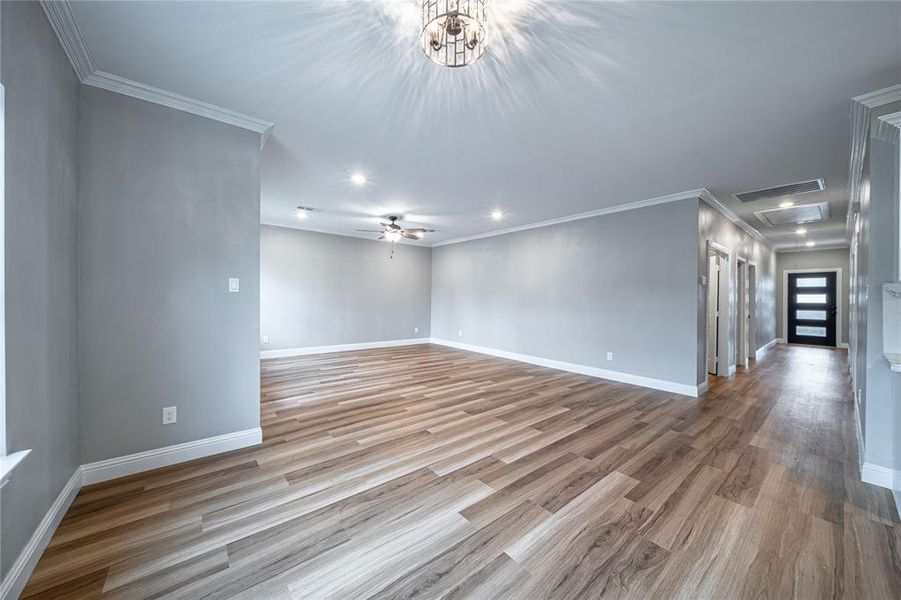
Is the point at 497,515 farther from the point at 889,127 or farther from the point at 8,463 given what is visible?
the point at 889,127

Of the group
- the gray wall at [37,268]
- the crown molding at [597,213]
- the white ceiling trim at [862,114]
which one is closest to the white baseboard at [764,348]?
the crown molding at [597,213]

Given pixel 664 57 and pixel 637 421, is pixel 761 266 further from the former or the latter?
pixel 664 57

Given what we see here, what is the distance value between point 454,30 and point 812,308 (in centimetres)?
1224

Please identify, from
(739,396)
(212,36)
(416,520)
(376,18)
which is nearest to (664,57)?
(376,18)

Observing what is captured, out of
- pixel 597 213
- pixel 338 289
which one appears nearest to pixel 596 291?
pixel 597 213

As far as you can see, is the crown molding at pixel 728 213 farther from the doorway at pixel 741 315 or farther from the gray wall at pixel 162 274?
the gray wall at pixel 162 274

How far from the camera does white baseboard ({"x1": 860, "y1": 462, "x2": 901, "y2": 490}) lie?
2.20 metres

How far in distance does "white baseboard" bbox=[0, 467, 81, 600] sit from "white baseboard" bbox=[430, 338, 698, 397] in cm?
556

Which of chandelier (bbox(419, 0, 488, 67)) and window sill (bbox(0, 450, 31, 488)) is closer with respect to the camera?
window sill (bbox(0, 450, 31, 488))

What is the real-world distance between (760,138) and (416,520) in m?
3.99

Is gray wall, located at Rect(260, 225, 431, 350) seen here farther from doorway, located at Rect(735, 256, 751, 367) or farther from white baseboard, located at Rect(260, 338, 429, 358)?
doorway, located at Rect(735, 256, 751, 367)

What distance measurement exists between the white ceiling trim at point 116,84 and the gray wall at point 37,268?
0.06 metres

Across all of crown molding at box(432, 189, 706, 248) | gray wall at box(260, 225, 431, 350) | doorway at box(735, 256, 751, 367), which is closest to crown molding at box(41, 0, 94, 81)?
gray wall at box(260, 225, 431, 350)

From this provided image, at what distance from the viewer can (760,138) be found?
283 cm
